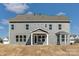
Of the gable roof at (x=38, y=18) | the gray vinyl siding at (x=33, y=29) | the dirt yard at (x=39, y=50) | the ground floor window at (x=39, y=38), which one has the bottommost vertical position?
the dirt yard at (x=39, y=50)

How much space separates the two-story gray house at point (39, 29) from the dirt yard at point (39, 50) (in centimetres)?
14

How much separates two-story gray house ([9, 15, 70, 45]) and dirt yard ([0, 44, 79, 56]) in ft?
0.46

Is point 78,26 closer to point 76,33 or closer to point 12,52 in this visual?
point 76,33

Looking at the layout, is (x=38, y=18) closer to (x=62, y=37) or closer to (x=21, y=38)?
(x=21, y=38)

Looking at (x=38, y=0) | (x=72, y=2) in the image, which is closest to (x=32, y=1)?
(x=38, y=0)

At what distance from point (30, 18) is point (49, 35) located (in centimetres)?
81

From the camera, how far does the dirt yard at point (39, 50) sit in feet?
52.4

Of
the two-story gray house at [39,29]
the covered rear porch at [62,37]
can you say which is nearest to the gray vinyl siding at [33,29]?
the two-story gray house at [39,29]

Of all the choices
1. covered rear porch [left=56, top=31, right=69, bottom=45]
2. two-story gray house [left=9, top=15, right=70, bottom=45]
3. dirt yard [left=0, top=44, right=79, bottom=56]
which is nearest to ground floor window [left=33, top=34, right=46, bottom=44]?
two-story gray house [left=9, top=15, right=70, bottom=45]

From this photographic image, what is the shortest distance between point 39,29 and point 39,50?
679 mm

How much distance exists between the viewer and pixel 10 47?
1608 cm

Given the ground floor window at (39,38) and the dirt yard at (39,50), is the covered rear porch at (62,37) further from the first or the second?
the ground floor window at (39,38)

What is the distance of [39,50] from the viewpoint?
16.1 m

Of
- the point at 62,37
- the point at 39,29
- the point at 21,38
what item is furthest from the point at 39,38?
the point at 62,37
